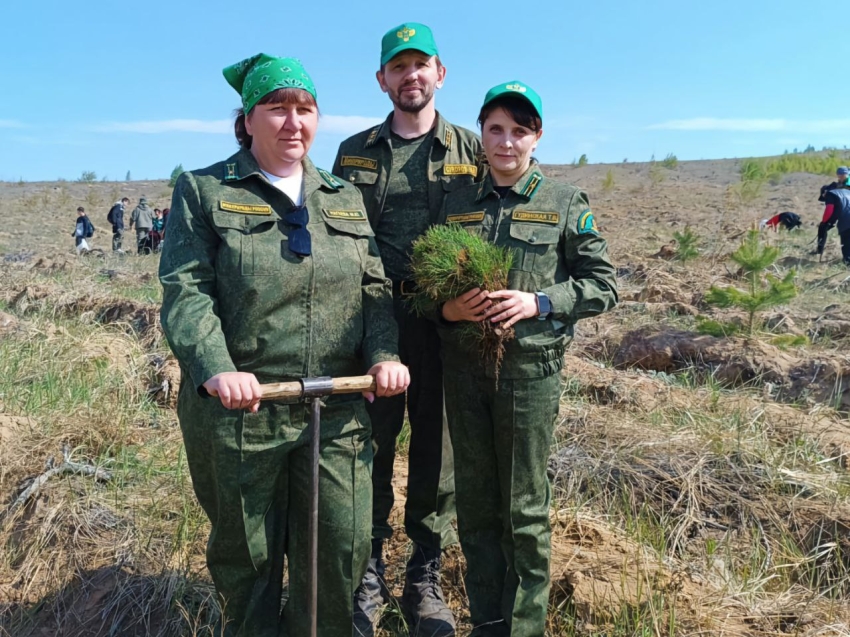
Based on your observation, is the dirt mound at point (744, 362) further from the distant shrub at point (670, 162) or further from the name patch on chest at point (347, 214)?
the distant shrub at point (670, 162)

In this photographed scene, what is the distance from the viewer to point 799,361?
6.63 meters

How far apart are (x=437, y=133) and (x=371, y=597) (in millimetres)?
2093

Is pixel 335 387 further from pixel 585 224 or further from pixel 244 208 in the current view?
pixel 585 224

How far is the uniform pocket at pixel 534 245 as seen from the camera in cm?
289

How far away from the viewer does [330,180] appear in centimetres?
281

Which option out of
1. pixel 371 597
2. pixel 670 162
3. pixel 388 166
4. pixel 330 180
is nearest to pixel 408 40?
pixel 388 166

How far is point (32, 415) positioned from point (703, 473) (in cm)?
419

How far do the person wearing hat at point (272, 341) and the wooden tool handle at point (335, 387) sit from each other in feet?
0.20

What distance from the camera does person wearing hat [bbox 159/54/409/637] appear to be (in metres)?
2.54

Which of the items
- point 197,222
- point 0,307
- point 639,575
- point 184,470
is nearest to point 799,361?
point 639,575

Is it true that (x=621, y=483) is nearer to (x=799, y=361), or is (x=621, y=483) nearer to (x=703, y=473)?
(x=703, y=473)

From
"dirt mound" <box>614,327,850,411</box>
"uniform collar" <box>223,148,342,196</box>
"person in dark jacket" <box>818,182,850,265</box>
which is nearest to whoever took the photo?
"uniform collar" <box>223,148,342,196</box>

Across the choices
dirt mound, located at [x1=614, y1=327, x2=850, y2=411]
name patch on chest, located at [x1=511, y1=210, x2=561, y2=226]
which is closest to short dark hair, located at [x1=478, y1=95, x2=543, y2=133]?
name patch on chest, located at [x1=511, y1=210, x2=561, y2=226]

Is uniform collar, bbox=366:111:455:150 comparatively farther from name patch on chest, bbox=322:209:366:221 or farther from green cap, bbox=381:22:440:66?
name patch on chest, bbox=322:209:366:221
